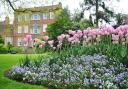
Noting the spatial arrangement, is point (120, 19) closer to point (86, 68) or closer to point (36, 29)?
point (36, 29)

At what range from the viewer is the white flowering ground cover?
9250 millimetres

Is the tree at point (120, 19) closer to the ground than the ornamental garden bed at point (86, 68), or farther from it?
farther from it

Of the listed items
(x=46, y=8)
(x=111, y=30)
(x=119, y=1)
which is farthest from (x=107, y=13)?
(x=111, y=30)

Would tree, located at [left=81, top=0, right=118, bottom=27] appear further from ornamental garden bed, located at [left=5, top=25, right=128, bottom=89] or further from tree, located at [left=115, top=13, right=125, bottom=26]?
ornamental garden bed, located at [left=5, top=25, right=128, bottom=89]

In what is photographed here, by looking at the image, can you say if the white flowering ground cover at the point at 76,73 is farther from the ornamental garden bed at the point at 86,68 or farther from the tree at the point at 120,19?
the tree at the point at 120,19

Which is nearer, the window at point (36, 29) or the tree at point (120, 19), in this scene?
the tree at point (120, 19)

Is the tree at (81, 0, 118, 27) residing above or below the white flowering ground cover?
above

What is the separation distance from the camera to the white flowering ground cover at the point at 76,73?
9250 mm

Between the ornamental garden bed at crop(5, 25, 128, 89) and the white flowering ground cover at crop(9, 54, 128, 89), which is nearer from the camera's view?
the white flowering ground cover at crop(9, 54, 128, 89)

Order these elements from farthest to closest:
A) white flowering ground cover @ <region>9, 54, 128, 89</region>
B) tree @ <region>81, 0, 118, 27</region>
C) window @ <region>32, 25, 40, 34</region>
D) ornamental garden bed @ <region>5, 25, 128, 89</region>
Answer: window @ <region>32, 25, 40, 34</region>
tree @ <region>81, 0, 118, 27</region>
ornamental garden bed @ <region>5, 25, 128, 89</region>
white flowering ground cover @ <region>9, 54, 128, 89</region>

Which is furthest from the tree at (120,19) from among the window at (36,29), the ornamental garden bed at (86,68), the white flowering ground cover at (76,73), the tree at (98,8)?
the white flowering ground cover at (76,73)

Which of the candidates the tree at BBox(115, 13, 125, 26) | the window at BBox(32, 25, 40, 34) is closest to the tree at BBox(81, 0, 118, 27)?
the tree at BBox(115, 13, 125, 26)

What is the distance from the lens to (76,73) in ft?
34.2

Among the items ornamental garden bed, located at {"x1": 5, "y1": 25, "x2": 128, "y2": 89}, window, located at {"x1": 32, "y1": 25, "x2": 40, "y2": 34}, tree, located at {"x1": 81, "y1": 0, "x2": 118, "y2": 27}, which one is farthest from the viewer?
window, located at {"x1": 32, "y1": 25, "x2": 40, "y2": 34}
